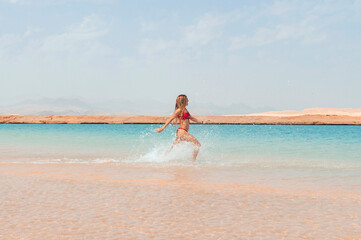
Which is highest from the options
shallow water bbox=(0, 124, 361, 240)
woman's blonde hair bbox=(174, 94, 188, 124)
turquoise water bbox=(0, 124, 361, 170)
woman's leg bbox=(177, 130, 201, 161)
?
woman's blonde hair bbox=(174, 94, 188, 124)

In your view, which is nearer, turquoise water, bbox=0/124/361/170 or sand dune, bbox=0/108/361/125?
turquoise water, bbox=0/124/361/170

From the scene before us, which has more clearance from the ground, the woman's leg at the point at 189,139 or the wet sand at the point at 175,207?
the woman's leg at the point at 189,139

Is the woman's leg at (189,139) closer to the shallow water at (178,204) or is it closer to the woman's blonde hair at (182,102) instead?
the woman's blonde hair at (182,102)

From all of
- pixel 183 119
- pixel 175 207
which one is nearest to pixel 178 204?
pixel 175 207

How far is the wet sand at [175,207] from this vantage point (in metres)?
5.03

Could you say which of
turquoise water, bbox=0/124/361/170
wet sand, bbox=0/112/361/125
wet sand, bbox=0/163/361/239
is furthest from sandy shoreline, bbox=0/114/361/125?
wet sand, bbox=0/163/361/239

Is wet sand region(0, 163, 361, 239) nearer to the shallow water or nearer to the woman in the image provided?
the shallow water

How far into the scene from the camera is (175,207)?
249 inches

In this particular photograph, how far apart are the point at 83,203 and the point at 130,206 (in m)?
0.74

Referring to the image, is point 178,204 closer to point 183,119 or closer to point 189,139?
point 189,139

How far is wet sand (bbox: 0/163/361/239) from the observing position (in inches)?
198

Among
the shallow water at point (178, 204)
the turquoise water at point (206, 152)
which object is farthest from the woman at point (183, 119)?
the shallow water at point (178, 204)

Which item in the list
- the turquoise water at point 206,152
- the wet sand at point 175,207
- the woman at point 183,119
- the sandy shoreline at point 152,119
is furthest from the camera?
the sandy shoreline at point 152,119

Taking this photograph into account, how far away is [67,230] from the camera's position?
5055 millimetres
